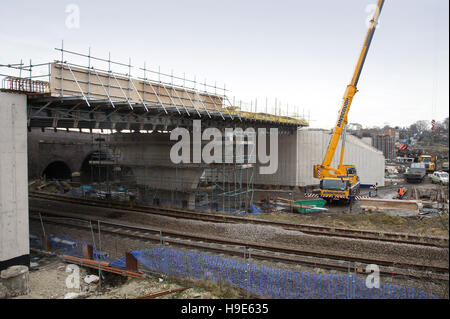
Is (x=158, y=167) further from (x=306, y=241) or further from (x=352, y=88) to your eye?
(x=352, y=88)

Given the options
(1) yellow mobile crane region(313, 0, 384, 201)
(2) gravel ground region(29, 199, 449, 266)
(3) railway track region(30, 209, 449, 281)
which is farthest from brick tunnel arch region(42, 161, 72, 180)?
(1) yellow mobile crane region(313, 0, 384, 201)

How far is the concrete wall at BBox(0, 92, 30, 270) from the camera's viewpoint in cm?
Answer: 1033

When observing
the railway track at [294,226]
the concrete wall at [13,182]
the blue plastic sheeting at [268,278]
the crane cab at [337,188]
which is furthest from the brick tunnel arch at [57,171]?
the blue plastic sheeting at [268,278]

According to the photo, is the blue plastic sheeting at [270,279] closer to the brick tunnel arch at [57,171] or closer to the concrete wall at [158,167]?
the concrete wall at [158,167]

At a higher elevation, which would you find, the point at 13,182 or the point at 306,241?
the point at 13,182

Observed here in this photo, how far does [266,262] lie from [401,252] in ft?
16.8

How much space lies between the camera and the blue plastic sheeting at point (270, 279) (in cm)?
789

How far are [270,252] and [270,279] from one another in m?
3.64

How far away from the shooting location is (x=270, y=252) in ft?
40.5

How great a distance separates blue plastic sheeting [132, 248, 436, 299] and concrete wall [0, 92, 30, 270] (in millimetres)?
4087

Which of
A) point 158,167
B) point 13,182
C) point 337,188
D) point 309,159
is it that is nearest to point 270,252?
point 13,182
